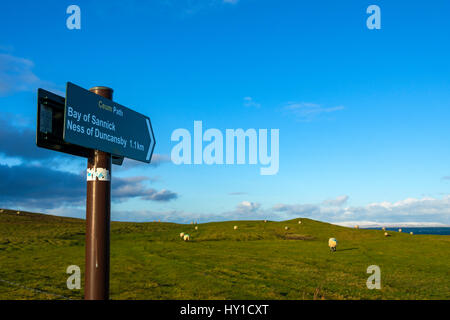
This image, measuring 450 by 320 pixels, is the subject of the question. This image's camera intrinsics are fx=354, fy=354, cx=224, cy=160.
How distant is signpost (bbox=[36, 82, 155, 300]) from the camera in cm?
655

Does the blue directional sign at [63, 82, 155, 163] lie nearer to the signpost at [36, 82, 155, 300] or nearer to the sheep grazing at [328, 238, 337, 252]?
the signpost at [36, 82, 155, 300]

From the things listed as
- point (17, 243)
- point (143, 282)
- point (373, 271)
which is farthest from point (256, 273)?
point (17, 243)

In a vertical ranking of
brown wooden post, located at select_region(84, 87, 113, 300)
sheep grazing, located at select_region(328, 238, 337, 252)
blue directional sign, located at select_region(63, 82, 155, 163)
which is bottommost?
sheep grazing, located at select_region(328, 238, 337, 252)

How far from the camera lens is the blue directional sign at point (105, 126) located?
6605 mm

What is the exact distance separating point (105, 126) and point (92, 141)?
1.69ft

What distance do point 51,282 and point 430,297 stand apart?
1950 centimetres

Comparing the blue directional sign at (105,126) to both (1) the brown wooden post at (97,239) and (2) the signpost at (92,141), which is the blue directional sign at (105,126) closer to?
(2) the signpost at (92,141)

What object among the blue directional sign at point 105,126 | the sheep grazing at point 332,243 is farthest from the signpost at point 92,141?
the sheep grazing at point 332,243

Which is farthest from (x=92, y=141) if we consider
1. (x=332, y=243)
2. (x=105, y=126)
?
(x=332, y=243)

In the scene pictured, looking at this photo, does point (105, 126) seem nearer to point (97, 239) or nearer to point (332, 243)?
point (97, 239)

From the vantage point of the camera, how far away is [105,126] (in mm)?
7324

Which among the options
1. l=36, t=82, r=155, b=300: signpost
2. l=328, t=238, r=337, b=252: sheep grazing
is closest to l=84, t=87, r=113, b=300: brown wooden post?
l=36, t=82, r=155, b=300: signpost
